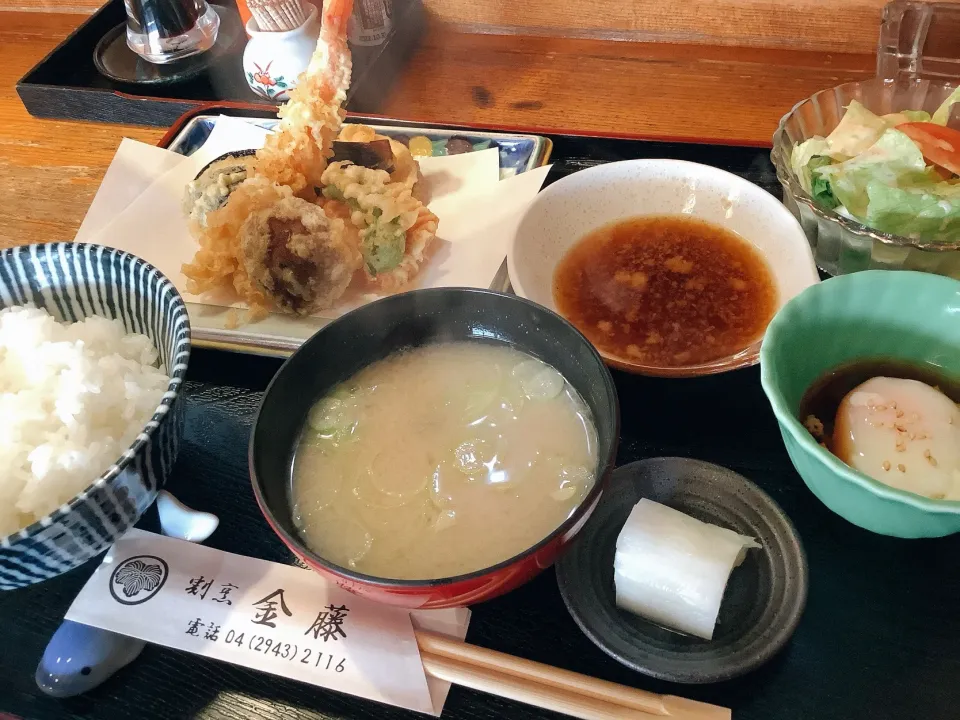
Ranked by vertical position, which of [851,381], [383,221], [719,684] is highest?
[383,221]

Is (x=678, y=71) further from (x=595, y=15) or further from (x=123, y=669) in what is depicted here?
(x=123, y=669)

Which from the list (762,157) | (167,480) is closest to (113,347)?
(167,480)

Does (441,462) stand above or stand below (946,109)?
below

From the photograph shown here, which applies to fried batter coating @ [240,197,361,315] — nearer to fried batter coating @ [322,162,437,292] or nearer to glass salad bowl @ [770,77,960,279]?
fried batter coating @ [322,162,437,292]

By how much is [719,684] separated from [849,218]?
1149 mm

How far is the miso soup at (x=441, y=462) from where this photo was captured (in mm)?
1185

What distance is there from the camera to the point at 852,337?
1414 millimetres

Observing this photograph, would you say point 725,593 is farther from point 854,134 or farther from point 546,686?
point 854,134

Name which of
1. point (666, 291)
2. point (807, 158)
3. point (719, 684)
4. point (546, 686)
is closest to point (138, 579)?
point (546, 686)

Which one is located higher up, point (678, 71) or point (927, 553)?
point (678, 71)

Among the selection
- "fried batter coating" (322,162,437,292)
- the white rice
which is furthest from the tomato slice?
the white rice

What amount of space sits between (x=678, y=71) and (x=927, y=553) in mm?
1954

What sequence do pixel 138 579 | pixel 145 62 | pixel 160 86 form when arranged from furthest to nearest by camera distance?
pixel 145 62 < pixel 160 86 < pixel 138 579

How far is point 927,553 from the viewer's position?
4.16ft
